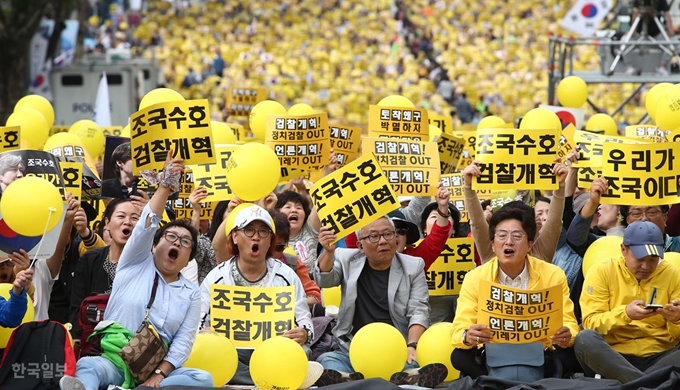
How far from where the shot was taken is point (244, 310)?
7.80 m

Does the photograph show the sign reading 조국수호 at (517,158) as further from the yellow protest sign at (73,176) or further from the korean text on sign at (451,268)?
the yellow protest sign at (73,176)

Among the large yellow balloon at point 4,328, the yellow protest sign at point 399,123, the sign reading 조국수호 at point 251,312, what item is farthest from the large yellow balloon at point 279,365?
the yellow protest sign at point 399,123

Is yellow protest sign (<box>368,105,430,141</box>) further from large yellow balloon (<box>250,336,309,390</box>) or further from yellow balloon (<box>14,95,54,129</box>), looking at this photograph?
large yellow balloon (<box>250,336,309,390</box>)

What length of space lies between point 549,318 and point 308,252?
2433 mm

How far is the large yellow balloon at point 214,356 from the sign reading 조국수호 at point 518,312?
4.80 feet

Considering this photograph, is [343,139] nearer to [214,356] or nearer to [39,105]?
[39,105]

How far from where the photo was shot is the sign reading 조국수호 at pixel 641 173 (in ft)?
28.0

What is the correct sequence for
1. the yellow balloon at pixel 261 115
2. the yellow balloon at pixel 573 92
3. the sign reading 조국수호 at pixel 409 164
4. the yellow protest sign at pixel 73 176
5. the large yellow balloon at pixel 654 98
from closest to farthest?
the yellow protest sign at pixel 73 176, the sign reading 조국수호 at pixel 409 164, the large yellow balloon at pixel 654 98, the yellow balloon at pixel 261 115, the yellow balloon at pixel 573 92

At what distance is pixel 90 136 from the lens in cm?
1201

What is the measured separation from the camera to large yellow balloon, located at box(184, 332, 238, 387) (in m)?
7.56

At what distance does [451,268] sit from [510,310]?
1368 millimetres

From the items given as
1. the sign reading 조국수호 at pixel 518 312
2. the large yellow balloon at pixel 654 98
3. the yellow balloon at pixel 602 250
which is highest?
the large yellow balloon at pixel 654 98

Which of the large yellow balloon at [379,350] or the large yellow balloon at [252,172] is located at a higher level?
the large yellow balloon at [252,172]

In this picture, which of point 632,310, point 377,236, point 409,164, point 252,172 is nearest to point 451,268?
point 377,236
